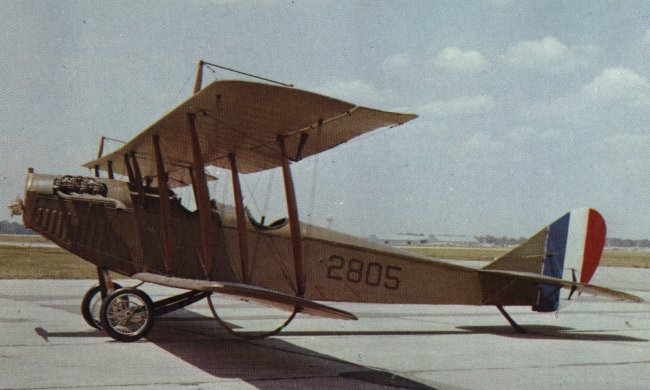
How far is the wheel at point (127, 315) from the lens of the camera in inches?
303

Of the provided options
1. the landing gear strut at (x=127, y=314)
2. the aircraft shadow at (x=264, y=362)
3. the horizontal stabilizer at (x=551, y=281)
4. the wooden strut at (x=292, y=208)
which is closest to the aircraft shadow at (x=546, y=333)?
the horizontal stabilizer at (x=551, y=281)

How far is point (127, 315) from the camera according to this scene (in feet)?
25.7

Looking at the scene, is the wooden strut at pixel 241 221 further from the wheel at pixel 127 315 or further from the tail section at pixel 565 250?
the tail section at pixel 565 250

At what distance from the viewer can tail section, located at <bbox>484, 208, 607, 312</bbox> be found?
33.5 feet

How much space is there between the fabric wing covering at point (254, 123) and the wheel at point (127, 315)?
2.06m

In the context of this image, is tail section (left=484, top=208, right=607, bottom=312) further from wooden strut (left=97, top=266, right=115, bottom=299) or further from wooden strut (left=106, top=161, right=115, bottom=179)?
wooden strut (left=106, top=161, right=115, bottom=179)

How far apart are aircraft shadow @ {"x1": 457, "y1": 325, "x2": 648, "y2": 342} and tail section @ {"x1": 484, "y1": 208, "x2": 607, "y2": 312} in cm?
90

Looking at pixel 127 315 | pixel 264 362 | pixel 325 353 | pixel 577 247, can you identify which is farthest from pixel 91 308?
pixel 577 247

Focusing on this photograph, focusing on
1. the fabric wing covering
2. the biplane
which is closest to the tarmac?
the biplane

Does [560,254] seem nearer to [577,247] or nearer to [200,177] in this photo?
[577,247]

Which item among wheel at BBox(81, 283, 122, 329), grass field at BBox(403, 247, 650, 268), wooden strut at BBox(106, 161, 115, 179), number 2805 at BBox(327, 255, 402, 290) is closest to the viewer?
number 2805 at BBox(327, 255, 402, 290)

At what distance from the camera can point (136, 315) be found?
25.8ft

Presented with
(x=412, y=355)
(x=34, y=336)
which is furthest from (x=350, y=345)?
(x=34, y=336)

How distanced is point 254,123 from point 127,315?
2979 millimetres
